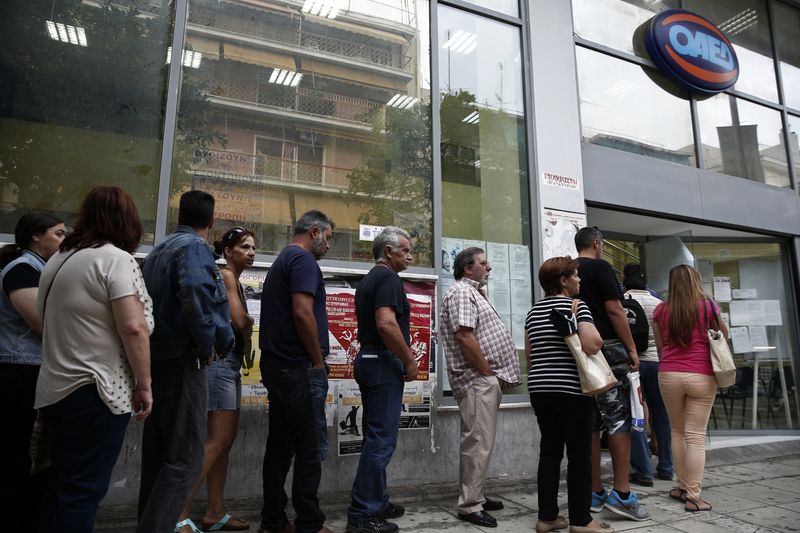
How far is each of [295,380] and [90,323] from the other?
45.2 inches

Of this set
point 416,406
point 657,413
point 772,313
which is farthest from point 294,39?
point 772,313

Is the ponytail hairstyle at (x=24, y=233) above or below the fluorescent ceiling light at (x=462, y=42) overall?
below

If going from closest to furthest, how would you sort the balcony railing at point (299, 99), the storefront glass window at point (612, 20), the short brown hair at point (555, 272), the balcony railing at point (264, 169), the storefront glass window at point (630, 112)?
the short brown hair at point (555, 272) → the balcony railing at point (264, 169) → the balcony railing at point (299, 99) → the storefront glass window at point (630, 112) → the storefront glass window at point (612, 20)

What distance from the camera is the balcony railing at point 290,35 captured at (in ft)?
14.9

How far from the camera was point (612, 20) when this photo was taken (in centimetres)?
674

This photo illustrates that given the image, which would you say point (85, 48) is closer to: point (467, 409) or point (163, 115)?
point (163, 115)

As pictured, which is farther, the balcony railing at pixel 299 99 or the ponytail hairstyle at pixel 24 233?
the balcony railing at pixel 299 99

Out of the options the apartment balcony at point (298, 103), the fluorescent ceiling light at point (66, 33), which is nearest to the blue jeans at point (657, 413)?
the apartment balcony at point (298, 103)

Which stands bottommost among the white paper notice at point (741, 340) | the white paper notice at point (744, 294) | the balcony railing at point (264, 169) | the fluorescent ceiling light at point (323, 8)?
the white paper notice at point (741, 340)

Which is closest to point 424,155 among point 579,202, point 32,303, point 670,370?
point 579,202

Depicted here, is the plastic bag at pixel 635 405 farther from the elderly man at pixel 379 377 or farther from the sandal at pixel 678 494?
the elderly man at pixel 379 377

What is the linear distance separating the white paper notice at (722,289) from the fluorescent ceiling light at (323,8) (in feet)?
20.0

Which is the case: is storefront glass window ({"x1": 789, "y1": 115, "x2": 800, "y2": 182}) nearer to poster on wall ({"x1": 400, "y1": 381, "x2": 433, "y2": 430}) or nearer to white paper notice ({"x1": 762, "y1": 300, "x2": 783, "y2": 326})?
white paper notice ({"x1": 762, "y1": 300, "x2": 783, "y2": 326})

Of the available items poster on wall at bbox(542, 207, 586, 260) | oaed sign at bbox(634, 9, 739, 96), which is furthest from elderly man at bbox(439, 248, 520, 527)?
oaed sign at bbox(634, 9, 739, 96)
